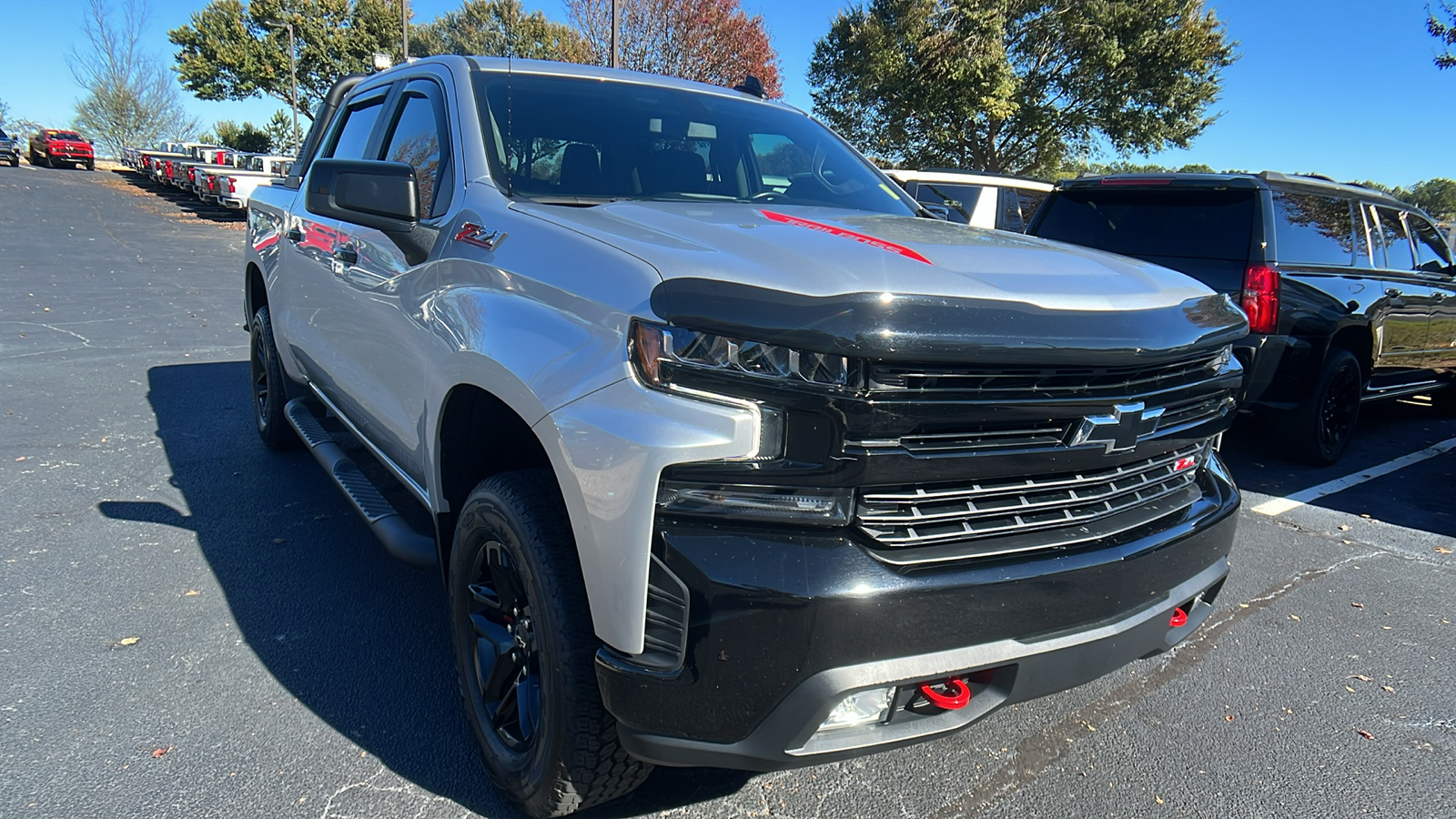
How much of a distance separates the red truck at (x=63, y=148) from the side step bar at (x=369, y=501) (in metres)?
49.3

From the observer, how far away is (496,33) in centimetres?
4797

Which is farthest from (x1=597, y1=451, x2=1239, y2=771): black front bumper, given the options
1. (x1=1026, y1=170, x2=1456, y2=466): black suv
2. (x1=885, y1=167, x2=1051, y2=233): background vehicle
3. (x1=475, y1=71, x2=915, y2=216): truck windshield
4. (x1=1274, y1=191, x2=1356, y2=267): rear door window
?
(x1=885, y1=167, x2=1051, y2=233): background vehicle

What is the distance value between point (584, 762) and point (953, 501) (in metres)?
0.96

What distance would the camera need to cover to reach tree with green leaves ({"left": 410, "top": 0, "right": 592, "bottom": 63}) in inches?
1628

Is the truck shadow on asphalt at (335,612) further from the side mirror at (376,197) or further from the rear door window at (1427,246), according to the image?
the rear door window at (1427,246)

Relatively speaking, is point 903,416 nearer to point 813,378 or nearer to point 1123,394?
point 813,378

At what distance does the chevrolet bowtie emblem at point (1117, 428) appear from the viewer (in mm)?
1880

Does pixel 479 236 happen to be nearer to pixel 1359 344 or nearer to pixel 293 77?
pixel 1359 344

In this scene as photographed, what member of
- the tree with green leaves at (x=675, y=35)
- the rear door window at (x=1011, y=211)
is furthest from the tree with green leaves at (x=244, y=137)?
the rear door window at (x=1011, y=211)

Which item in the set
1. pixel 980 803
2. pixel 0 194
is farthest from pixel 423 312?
pixel 0 194

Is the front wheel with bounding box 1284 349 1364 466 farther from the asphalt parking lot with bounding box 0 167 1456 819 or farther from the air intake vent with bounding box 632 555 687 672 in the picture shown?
the air intake vent with bounding box 632 555 687 672

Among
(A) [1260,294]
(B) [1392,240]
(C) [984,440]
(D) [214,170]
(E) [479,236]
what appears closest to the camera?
(C) [984,440]

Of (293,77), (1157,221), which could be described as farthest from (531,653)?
(293,77)

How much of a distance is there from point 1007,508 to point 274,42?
166 feet
